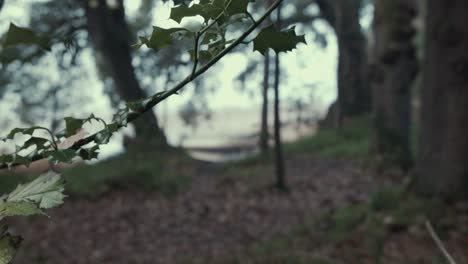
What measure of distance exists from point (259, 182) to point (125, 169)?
8.65ft

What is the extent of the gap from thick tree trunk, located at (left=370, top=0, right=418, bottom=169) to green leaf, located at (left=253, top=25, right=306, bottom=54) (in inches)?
332

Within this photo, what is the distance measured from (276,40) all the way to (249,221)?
6502 mm

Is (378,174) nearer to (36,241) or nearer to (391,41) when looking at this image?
(391,41)

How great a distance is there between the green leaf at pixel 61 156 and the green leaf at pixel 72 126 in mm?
89

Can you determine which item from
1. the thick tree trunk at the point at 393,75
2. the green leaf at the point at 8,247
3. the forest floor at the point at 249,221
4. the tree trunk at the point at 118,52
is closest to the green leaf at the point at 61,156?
the green leaf at the point at 8,247

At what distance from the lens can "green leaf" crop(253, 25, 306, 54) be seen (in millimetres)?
742

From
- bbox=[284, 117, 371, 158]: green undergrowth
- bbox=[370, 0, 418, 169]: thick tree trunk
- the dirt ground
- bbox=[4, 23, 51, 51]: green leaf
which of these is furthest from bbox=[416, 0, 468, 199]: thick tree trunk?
bbox=[284, 117, 371, 158]: green undergrowth

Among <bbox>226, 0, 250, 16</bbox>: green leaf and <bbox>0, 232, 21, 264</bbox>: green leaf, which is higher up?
<bbox>226, 0, 250, 16</bbox>: green leaf

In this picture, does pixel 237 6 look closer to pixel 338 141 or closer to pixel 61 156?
pixel 61 156

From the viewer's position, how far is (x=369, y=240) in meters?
4.93

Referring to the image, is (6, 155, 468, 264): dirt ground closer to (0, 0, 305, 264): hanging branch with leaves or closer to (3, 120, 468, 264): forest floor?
(3, 120, 468, 264): forest floor

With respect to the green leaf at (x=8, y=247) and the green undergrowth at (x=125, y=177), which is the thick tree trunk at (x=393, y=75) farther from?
the green leaf at (x=8, y=247)

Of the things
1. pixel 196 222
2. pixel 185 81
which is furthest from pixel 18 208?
pixel 196 222

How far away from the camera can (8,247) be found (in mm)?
688
